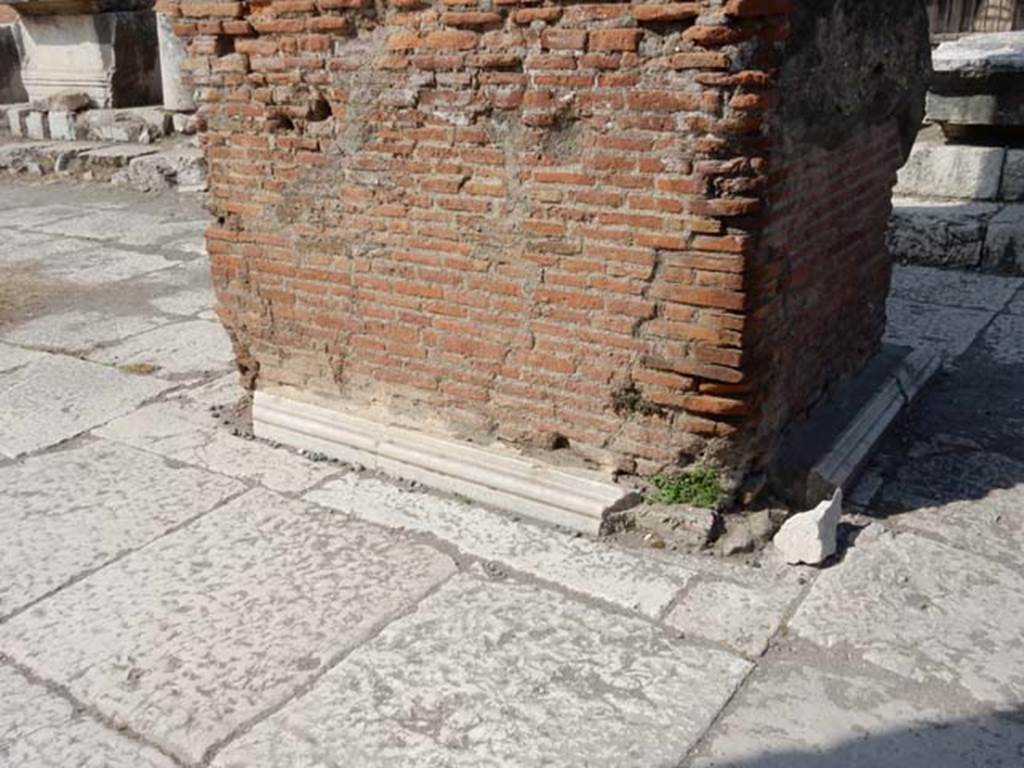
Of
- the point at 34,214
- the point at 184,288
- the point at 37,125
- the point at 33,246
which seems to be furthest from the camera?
the point at 37,125

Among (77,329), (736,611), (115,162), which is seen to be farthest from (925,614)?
(115,162)

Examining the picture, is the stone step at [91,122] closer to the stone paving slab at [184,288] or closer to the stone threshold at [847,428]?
the stone paving slab at [184,288]

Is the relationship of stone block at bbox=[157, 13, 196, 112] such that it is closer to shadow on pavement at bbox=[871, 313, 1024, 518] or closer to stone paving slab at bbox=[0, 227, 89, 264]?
stone paving slab at bbox=[0, 227, 89, 264]

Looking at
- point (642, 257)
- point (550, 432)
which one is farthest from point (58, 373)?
point (642, 257)

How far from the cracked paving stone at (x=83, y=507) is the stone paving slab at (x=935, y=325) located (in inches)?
136

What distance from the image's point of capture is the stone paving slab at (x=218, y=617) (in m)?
2.62

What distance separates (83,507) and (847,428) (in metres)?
2.85

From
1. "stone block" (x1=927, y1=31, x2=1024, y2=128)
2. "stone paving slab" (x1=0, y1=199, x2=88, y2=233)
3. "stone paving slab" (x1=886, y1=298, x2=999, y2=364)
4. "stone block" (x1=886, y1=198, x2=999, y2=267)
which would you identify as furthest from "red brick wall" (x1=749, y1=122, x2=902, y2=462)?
"stone paving slab" (x1=0, y1=199, x2=88, y2=233)

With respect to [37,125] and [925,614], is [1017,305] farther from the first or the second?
[37,125]

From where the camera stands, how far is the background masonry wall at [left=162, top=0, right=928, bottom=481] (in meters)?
2.92

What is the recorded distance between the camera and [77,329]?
5.76 m

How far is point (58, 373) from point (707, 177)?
364 cm

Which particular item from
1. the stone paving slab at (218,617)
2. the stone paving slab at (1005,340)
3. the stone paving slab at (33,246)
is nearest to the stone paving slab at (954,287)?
the stone paving slab at (1005,340)

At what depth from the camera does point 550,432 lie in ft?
11.4
